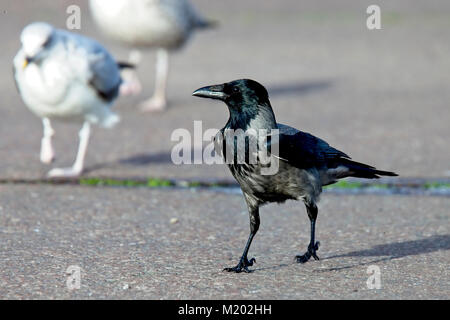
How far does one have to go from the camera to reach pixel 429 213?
667 centimetres

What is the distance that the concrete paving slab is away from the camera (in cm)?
480

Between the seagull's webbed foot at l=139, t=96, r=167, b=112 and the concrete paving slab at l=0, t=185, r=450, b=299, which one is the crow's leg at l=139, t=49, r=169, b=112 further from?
the concrete paving slab at l=0, t=185, r=450, b=299

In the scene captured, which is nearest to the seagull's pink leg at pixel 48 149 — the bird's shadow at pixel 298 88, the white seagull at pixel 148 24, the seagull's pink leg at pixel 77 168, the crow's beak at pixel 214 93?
the seagull's pink leg at pixel 77 168

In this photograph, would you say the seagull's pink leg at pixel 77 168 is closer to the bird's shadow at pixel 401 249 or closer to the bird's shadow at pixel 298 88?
the bird's shadow at pixel 401 249

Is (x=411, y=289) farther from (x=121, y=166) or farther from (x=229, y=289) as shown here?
(x=121, y=166)

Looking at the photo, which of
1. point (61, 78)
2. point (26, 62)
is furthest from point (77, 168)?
point (26, 62)

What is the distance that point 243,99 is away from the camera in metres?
5.12

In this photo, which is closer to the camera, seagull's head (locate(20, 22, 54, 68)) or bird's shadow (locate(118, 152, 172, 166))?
seagull's head (locate(20, 22, 54, 68))

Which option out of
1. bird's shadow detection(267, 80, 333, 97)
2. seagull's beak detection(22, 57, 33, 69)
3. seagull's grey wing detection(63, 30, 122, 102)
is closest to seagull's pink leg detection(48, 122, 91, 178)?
seagull's grey wing detection(63, 30, 122, 102)

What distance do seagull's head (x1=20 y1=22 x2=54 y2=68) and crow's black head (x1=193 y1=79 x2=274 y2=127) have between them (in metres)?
2.75

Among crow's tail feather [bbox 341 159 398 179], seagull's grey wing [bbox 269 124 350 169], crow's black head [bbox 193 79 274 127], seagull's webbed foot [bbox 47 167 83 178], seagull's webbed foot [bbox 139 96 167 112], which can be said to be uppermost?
seagull's webbed foot [bbox 139 96 167 112]

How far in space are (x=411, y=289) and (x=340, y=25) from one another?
1138 cm

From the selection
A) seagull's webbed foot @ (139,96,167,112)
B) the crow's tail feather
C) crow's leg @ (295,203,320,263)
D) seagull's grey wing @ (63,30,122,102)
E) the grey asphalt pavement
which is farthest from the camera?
seagull's webbed foot @ (139,96,167,112)

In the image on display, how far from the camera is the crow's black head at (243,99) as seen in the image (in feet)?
16.7
